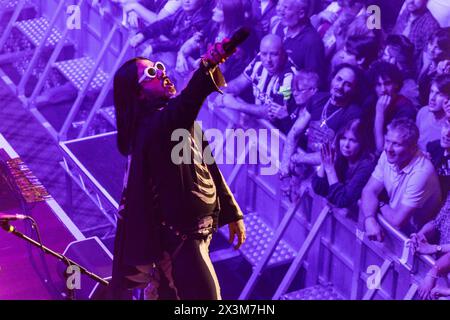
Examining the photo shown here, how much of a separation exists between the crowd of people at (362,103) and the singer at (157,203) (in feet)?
4.18

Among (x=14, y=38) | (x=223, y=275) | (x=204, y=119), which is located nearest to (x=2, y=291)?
(x=223, y=275)

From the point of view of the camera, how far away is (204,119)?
606cm

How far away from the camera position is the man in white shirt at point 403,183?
4.82 meters

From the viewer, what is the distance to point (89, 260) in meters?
5.16

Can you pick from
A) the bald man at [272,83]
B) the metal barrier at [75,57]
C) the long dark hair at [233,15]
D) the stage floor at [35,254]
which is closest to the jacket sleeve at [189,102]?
the bald man at [272,83]

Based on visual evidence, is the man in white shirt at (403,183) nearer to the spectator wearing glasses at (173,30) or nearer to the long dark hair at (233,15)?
the long dark hair at (233,15)

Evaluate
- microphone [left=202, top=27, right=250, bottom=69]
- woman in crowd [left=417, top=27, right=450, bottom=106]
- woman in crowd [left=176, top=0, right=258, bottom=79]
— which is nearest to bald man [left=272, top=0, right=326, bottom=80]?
woman in crowd [left=176, top=0, right=258, bottom=79]

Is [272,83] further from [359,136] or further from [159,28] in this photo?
[159,28]

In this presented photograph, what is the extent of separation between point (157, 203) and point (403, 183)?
1528 millimetres

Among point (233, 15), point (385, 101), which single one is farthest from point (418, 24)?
point (233, 15)

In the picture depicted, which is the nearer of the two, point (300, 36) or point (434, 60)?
point (434, 60)

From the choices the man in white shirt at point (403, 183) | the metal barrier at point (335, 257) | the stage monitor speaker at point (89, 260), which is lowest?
the stage monitor speaker at point (89, 260)

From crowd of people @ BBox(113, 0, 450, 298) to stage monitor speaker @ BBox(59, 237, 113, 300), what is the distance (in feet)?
3.38
